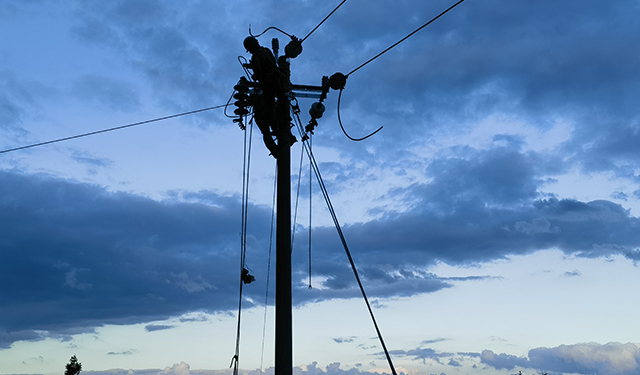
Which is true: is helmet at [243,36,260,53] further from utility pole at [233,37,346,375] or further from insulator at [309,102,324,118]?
insulator at [309,102,324,118]

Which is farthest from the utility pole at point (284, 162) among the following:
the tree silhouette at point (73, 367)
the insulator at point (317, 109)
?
the tree silhouette at point (73, 367)

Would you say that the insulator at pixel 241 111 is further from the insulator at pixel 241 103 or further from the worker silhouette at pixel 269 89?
the worker silhouette at pixel 269 89

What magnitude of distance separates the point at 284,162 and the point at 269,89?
1.91 metres

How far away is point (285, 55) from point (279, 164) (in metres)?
2.70

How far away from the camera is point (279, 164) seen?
1246 cm

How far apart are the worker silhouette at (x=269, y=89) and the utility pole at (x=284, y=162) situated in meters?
0.02

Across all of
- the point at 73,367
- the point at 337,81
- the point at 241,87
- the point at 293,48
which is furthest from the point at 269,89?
the point at 73,367

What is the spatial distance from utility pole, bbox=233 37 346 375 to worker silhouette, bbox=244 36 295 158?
2 centimetres

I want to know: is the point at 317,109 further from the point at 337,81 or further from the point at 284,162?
the point at 284,162

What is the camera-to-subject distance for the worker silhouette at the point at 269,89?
42.3 feet

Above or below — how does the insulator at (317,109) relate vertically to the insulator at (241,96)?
below

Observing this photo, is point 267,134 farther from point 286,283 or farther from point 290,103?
point 286,283

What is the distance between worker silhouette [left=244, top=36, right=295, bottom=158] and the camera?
42.3 feet

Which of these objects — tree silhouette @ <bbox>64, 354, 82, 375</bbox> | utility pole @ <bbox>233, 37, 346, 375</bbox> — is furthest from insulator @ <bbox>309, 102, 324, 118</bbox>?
tree silhouette @ <bbox>64, 354, 82, 375</bbox>
